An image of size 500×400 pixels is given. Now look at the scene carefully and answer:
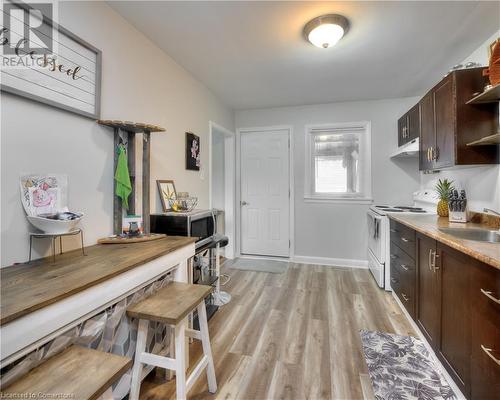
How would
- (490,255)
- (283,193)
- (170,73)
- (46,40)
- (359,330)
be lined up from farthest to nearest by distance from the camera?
1. (283,193)
2. (170,73)
3. (359,330)
4. (46,40)
5. (490,255)

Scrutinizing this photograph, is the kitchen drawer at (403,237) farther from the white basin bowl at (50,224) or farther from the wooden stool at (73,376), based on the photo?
the white basin bowl at (50,224)

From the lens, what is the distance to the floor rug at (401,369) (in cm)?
149

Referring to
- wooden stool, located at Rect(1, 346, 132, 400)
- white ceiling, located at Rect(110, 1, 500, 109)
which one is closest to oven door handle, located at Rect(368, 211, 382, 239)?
white ceiling, located at Rect(110, 1, 500, 109)

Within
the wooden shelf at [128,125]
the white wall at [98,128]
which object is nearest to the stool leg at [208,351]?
the white wall at [98,128]

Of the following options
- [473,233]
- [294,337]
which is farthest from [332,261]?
[473,233]

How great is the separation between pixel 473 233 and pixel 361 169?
2129mm

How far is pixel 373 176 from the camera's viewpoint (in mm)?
3744

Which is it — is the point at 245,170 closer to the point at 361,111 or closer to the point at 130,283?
the point at 361,111

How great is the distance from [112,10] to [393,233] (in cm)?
321

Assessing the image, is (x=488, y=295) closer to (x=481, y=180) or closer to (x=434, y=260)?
(x=434, y=260)

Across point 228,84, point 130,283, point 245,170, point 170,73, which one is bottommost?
point 130,283

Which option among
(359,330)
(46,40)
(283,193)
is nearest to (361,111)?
(283,193)

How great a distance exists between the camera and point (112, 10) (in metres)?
1.79

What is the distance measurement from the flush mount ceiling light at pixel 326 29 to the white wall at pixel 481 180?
1.34 meters
